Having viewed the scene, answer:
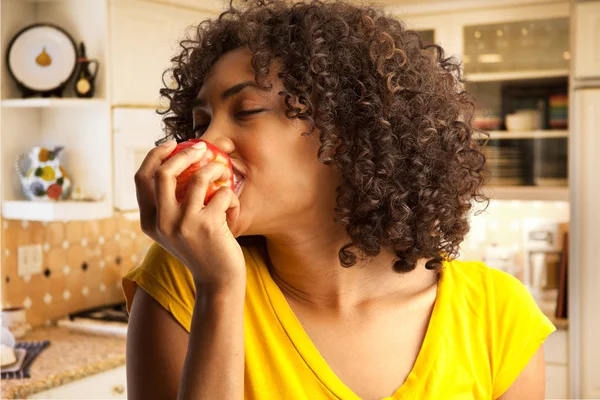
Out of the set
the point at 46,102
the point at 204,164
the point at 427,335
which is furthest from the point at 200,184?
the point at 46,102

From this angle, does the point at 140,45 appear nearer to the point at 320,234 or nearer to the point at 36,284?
the point at 36,284

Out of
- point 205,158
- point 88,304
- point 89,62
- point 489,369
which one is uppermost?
point 89,62

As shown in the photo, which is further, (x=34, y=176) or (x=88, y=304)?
(x=88, y=304)

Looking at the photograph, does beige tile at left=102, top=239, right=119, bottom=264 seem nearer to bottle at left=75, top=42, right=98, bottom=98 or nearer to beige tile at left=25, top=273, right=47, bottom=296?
beige tile at left=25, top=273, right=47, bottom=296

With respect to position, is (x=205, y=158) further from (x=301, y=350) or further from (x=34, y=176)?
(x=34, y=176)

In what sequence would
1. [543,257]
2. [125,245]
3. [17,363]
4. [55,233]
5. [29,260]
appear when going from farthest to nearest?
[543,257]
[125,245]
[55,233]
[29,260]
[17,363]

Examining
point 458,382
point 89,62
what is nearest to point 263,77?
point 458,382

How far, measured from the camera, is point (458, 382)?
1.20 m

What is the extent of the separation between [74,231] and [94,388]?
2.74ft

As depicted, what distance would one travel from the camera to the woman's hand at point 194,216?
999 mm

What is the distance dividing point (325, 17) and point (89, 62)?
2118 mm

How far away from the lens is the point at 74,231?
3.37 m

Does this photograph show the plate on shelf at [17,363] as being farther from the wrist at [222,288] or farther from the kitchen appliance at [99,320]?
the wrist at [222,288]

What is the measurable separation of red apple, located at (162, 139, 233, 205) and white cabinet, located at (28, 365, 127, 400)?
1.73 meters
